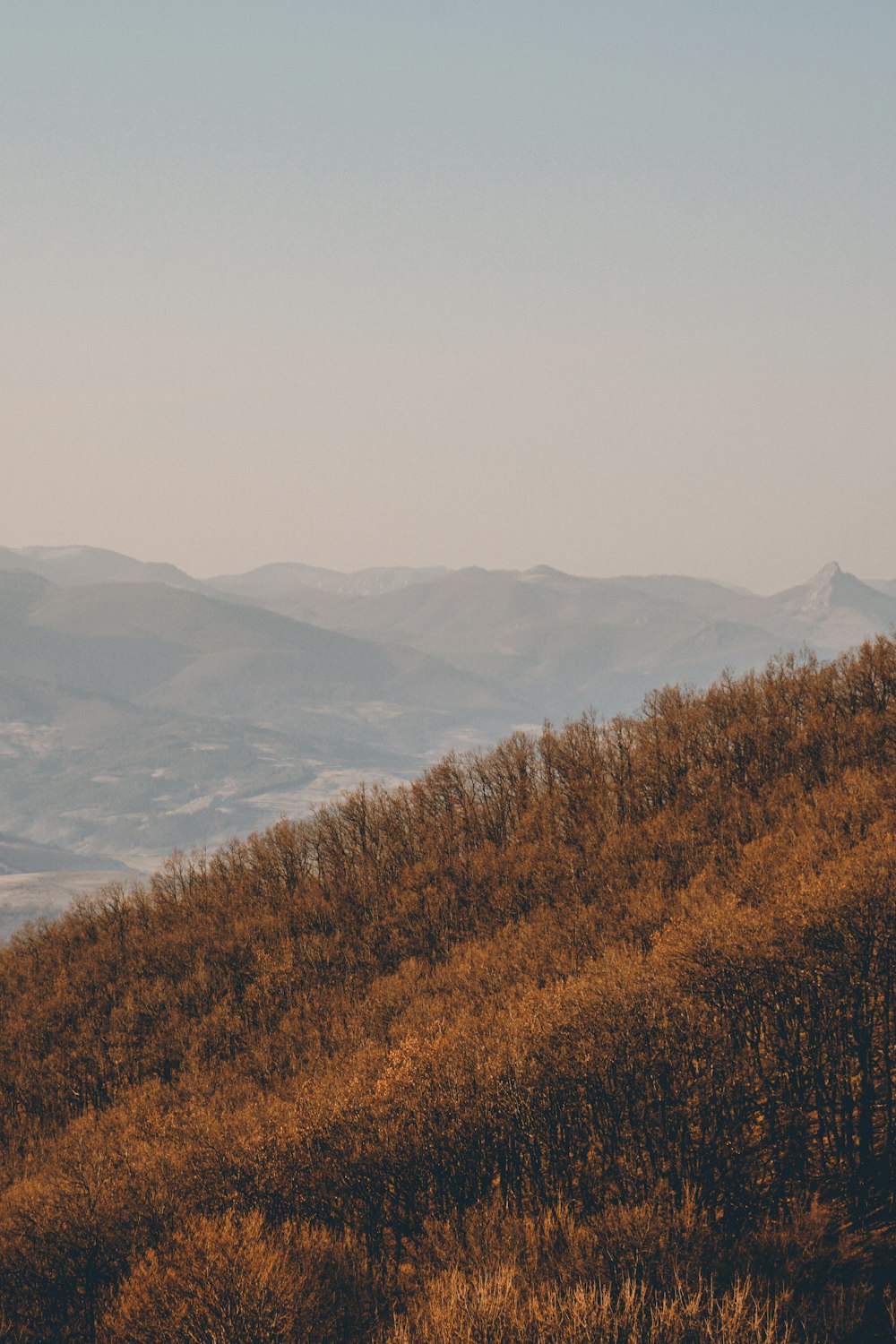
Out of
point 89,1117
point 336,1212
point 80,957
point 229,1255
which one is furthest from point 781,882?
point 80,957

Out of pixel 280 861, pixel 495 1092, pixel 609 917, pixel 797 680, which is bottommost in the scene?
pixel 495 1092

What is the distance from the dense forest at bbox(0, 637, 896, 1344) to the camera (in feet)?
97.4

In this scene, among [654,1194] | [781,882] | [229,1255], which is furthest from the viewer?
[781,882]

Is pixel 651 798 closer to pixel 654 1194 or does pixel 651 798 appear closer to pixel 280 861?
pixel 280 861

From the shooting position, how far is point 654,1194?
35.2 meters

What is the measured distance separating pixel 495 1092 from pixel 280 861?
65416mm

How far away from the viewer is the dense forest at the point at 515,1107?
97.4 ft

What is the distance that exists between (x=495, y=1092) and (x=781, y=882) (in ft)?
79.6

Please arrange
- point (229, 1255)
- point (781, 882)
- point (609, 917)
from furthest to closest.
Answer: point (609, 917), point (781, 882), point (229, 1255)

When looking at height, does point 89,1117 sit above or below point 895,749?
below

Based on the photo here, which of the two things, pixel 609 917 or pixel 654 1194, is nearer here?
pixel 654 1194

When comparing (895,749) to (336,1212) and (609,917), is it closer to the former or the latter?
(609,917)

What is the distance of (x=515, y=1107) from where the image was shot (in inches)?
1575

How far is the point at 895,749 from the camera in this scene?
8275 cm
